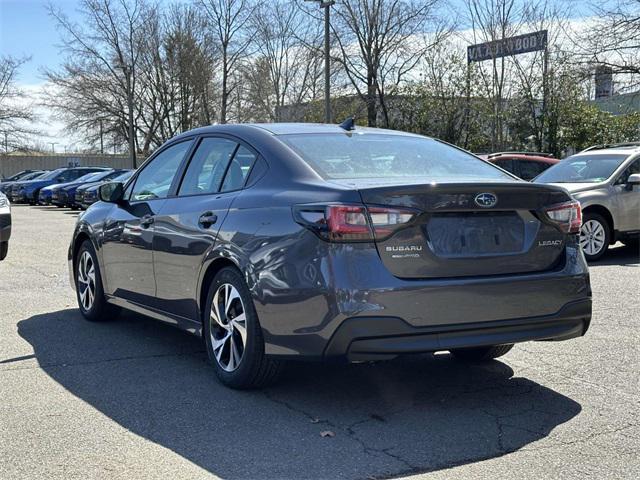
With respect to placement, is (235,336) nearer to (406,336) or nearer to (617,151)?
(406,336)

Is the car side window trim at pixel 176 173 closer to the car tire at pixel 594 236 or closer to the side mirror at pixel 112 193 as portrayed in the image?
the side mirror at pixel 112 193

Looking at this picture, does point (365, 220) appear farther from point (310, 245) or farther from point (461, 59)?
point (461, 59)

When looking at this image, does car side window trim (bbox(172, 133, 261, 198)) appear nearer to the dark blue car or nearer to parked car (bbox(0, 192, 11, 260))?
parked car (bbox(0, 192, 11, 260))

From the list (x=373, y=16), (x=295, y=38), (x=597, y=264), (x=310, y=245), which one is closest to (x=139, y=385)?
(x=310, y=245)

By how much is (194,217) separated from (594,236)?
7.79 m

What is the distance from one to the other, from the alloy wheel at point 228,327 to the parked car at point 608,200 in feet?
24.9

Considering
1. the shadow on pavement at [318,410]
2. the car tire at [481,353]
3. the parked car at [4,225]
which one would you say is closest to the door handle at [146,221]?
the shadow on pavement at [318,410]

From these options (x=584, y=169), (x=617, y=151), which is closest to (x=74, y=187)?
(x=584, y=169)

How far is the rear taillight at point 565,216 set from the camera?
471cm

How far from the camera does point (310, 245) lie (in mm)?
4301

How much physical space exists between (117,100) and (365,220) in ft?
146

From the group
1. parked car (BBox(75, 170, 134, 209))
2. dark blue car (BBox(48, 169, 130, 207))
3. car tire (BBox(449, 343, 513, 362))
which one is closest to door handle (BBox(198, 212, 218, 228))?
car tire (BBox(449, 343, 513, 362))

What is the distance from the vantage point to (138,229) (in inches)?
242

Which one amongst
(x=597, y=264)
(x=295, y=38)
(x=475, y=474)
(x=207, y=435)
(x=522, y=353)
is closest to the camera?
(x=475, y=474)
